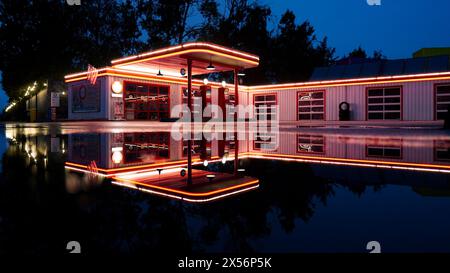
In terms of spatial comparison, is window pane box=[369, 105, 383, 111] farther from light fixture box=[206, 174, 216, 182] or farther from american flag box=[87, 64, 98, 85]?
light fixture box=[206, 174, 216, 182]

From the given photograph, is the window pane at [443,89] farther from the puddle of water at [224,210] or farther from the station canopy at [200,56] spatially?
the puddle of water at [224,210]

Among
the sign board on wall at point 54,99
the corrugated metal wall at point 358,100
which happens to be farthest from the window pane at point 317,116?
the sign board on wall at point 54,99

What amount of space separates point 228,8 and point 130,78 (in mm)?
20997

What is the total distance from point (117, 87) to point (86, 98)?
3292 mm

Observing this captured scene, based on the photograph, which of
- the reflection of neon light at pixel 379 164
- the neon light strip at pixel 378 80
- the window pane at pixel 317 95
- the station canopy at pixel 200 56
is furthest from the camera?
the window pane at pixel 317 95

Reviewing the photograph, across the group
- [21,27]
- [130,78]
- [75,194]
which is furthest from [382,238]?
[21,27]

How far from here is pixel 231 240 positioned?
141 centimetres

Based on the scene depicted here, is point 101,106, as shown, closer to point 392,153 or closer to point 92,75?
Answer: point 92,75

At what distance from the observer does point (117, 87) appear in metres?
22.2

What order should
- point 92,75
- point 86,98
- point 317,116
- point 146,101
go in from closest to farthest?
1. point 92,75
2. point 86,98
3. point 146,101
4. point 317,116

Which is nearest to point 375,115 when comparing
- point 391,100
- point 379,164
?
point 391,100

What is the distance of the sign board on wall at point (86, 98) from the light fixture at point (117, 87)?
1.24 m

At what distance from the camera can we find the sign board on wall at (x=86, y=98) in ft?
75.4
